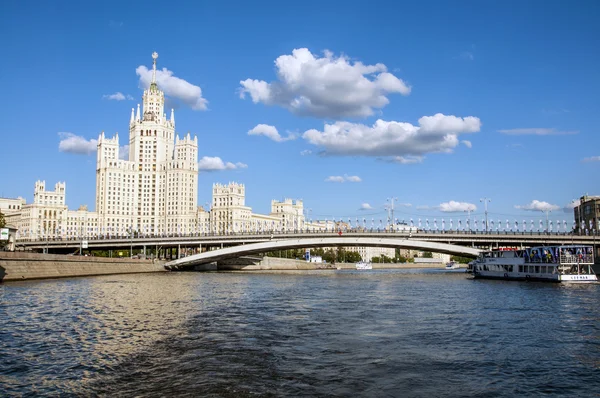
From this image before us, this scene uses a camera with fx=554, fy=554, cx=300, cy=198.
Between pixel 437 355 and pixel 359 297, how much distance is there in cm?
2859

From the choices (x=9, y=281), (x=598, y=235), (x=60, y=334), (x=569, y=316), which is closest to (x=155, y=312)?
(x=60, y=334)

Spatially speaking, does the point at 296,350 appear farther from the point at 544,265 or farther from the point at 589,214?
the point at 589,214

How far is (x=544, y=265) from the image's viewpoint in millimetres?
75812

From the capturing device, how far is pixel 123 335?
27047mm

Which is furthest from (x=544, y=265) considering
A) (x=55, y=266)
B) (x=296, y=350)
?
(x=55, y=266)

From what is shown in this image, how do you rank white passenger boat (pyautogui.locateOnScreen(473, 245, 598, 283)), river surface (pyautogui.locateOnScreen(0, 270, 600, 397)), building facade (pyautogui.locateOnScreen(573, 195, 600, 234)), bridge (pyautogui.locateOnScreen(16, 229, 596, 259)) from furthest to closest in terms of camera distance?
building facade (pyautogui.locateOnScreen(573, 195, 600, 234)) < bridge (pyautogui.locateOnScreen(16, 229, 596, 259)) < white passenger boat (pyautogui.locateOnScreen(473, 245, 598, 283)) < river surface (pyautogui.locateOnScreen(0, 270, 600, 397))

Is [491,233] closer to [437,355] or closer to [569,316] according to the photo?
[569,316]

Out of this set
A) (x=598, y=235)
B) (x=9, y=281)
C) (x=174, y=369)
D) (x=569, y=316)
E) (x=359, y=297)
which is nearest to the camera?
(x=174, y=369)

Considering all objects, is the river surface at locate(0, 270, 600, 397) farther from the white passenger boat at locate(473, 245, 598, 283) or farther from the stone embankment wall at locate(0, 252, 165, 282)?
the white passenger boat at locate(473, 245, 598, 283)

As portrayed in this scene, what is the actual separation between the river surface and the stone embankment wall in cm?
2421

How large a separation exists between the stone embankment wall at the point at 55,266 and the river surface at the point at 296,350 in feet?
79.4

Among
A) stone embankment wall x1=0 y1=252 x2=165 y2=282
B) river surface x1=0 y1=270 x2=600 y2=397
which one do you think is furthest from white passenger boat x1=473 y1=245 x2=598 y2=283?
stone embankment wall x1=0 y1=252 x2=165 y2=282

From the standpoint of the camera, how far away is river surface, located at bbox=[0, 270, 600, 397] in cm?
1789

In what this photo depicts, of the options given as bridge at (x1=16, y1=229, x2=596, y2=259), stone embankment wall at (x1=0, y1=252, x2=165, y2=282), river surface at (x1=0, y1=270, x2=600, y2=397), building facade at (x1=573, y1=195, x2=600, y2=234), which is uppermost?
building facade at (x1=573, y1=195, x2=600, y2=234)
